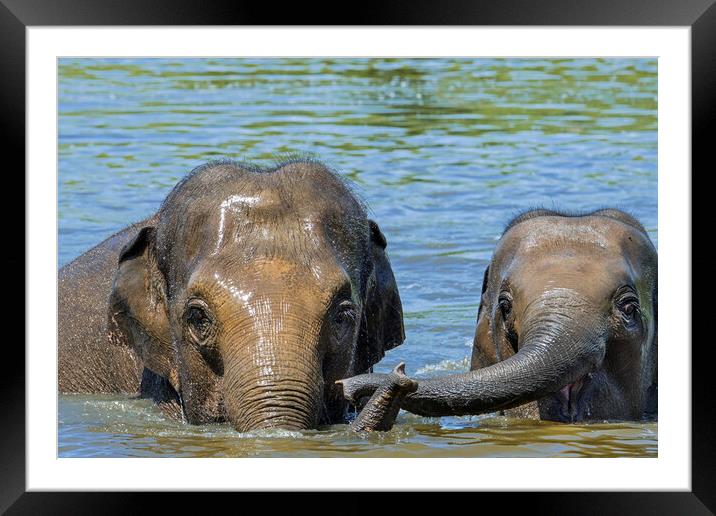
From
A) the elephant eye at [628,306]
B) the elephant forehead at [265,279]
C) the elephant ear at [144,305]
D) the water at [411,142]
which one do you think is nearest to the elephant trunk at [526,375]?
the elephant eye at [628,306]

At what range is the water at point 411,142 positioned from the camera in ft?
65.2

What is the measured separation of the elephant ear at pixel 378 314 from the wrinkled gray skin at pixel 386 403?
1082 millimetres

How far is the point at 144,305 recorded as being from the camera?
12.3 metres

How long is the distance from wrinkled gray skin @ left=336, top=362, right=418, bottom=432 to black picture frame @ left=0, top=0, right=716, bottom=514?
106cm

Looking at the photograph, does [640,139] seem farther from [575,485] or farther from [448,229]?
[575,485]

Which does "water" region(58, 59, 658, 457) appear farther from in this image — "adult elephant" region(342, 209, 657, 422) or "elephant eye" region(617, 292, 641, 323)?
"elephant eye" region(617, 292, 641, 323)

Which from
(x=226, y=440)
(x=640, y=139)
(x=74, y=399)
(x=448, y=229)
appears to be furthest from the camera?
(x=640, y=139)

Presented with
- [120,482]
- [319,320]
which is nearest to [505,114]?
[319,320]

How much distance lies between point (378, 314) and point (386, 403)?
178 cm

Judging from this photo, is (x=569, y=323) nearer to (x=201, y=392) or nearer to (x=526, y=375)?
(x=526, y=375)

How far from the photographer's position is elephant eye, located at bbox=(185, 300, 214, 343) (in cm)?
1151

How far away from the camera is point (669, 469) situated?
402 inches

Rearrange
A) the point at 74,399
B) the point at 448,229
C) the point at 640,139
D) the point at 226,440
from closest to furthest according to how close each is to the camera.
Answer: the point at 226,440, the point at 74,399, the point at 448,229, the point at 640,139

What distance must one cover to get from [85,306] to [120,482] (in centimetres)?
391
